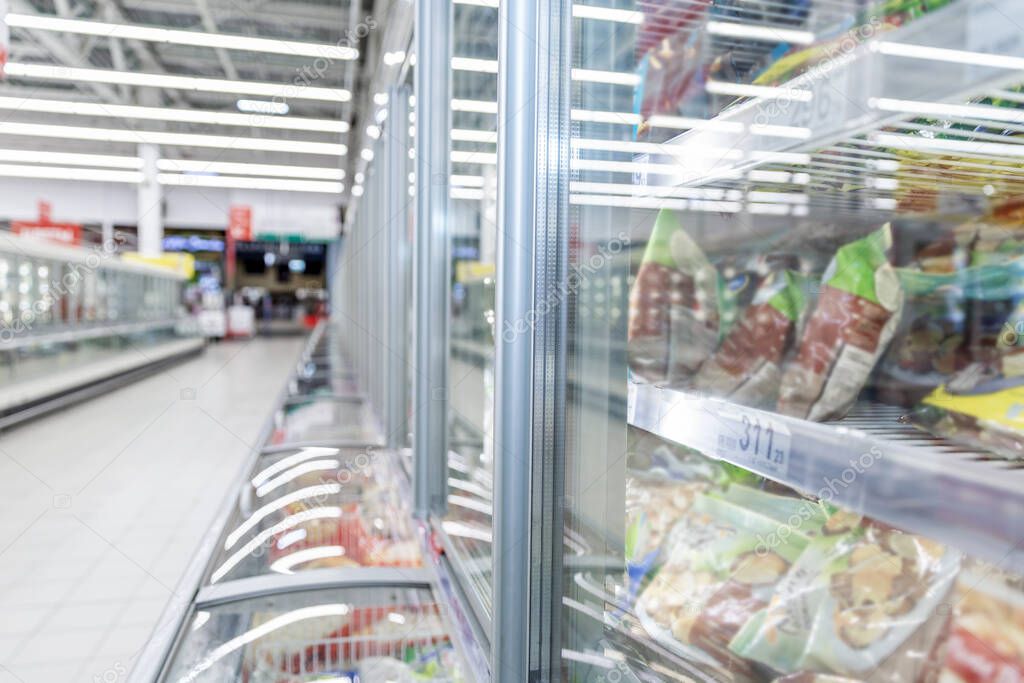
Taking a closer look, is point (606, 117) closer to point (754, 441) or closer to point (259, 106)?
point (754, 441)

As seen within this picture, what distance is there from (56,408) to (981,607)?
809 centimetres

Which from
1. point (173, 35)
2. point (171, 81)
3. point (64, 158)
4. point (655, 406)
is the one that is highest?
point (173, 35)

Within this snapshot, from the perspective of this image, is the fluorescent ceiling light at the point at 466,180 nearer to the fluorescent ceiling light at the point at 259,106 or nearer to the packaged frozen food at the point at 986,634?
the packaged frozen food at the point at 986,634

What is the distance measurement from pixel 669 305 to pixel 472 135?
1.39m

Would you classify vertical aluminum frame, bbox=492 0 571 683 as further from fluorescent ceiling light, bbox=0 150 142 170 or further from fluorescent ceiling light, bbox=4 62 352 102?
fluorescent ceiling light, bbox=0 150 142 170

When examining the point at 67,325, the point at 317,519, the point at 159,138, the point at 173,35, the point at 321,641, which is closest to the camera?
the point at 321,641

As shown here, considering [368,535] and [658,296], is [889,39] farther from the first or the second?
[368,535]

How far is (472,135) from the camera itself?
8.27ft

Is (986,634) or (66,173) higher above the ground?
(66,173)

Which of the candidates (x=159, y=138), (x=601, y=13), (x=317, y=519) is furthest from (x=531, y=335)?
(x=159, y=138)

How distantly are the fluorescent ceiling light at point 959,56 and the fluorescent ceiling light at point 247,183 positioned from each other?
1478 cm

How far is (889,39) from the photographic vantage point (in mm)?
564

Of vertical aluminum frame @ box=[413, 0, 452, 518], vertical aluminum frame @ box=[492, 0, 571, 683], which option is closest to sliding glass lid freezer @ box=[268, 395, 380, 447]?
vertical aluminum frame @ box=[413, 0, 452, 518]

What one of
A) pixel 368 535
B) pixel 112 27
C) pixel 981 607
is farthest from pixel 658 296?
pixel 112 27
